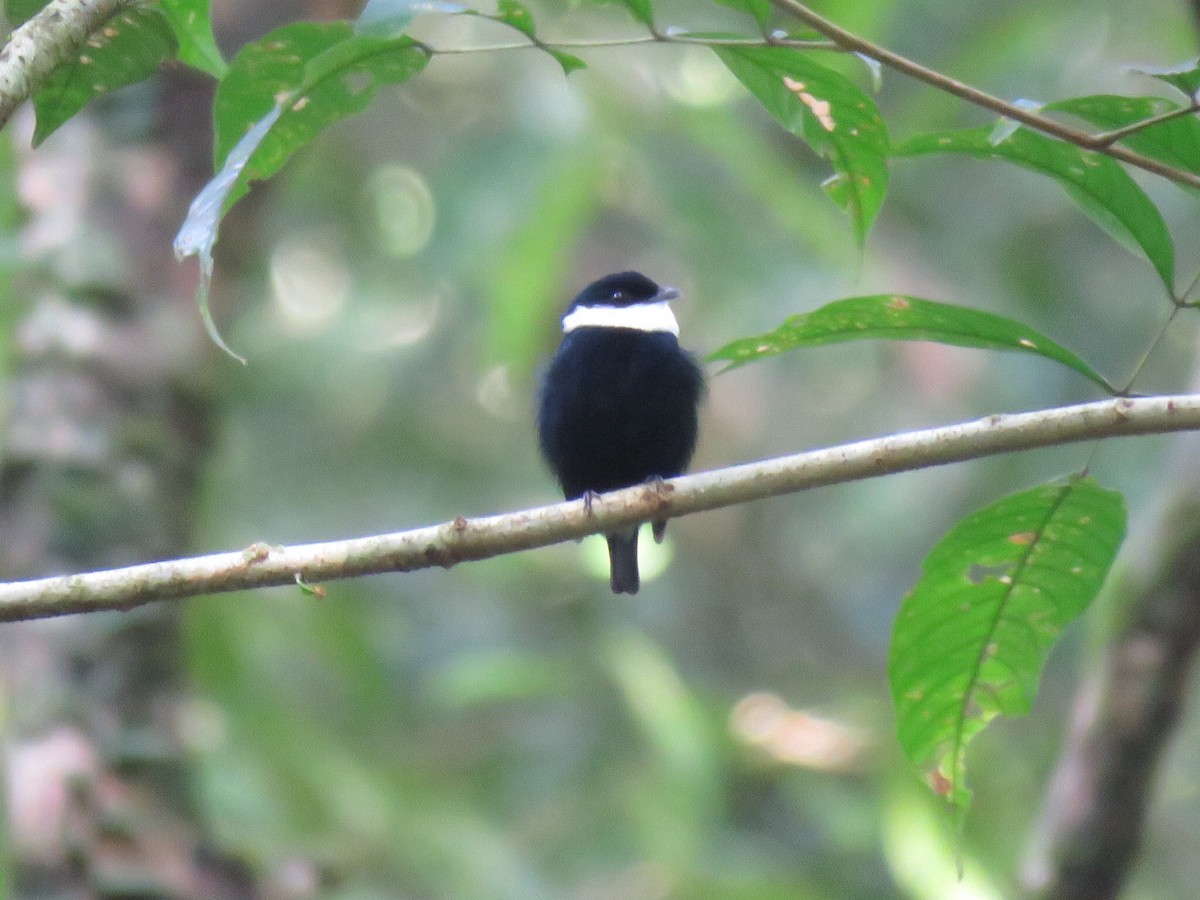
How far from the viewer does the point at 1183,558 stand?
12.5 feet

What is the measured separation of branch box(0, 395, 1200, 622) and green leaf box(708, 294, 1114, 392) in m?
0.11

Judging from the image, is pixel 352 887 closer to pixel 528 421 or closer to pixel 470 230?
pixel 470 230

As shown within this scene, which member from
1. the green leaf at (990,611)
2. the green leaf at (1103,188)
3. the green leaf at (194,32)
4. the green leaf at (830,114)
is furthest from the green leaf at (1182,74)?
the green leaf at (194,32)

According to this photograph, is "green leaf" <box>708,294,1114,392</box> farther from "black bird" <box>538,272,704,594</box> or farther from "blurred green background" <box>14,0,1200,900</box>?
"black bird" <box>538,272,704,594</box>

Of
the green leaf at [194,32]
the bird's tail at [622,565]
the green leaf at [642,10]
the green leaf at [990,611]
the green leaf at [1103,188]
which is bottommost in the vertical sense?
the bird's tail at [622,565]

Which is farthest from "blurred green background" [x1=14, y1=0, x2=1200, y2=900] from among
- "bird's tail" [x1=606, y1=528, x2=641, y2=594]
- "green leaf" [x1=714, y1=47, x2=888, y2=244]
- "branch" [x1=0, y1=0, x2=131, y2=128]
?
"branch" [x1=0, y1=0, x2=131, y2=128]

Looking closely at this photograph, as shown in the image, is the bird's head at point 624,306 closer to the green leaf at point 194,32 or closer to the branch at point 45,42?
the green leaf at point 194,32

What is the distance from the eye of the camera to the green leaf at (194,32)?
6.90 feet

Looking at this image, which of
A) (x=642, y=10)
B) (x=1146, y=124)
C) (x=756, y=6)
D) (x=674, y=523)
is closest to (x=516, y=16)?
(x=642, y=10)

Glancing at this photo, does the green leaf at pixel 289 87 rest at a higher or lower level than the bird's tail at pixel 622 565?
higher

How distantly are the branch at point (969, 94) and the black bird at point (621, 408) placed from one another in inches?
89.8

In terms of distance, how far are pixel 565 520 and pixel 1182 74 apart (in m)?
0.99

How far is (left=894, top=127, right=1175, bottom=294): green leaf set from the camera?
2.13 metres

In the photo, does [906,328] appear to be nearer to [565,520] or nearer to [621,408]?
[565,520]
